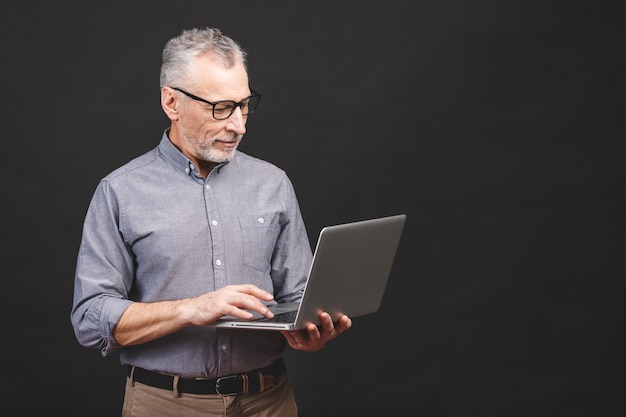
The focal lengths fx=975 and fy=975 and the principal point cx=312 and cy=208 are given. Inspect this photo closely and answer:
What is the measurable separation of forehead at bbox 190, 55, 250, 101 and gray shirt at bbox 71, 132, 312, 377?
0.19 metres

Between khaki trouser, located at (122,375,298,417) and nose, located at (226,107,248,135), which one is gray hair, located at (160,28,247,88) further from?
khaki trouser, located at (122,375,298,417)

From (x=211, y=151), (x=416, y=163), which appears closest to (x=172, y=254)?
(x=211, y=151)

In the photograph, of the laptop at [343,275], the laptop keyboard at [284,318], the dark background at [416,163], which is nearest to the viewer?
the laptop at [343,275]

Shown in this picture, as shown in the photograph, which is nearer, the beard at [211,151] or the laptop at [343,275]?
the laptop at [343,275]

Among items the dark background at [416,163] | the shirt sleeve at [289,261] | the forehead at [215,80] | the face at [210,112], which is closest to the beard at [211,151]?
the face at [210,112]

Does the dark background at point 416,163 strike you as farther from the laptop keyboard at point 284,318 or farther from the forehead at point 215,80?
the laptop keyboard at point 284,318

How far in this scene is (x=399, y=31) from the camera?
412 cm

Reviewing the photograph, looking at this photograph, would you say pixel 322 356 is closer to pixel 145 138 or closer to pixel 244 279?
pixel 145 138

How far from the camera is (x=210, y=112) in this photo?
2.49 metres

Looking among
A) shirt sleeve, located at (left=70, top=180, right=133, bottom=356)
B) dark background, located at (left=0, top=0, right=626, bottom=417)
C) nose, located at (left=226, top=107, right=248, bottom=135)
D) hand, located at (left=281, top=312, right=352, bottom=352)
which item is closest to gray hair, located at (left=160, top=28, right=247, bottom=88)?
nose, located at (left=226, top=107, right=248, bottom=135)

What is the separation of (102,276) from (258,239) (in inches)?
16.5

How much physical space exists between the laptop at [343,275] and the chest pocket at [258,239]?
→ 14 cm

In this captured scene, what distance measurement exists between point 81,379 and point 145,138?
106cm

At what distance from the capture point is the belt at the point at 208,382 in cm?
245
